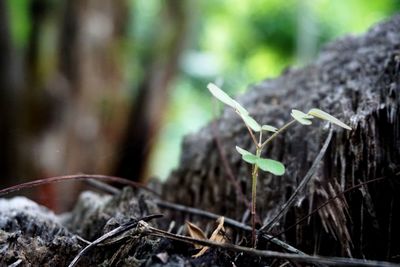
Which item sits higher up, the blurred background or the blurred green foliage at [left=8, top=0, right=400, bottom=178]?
the blurred green foliage at [left=8, top=0, right=400, bottom=178]

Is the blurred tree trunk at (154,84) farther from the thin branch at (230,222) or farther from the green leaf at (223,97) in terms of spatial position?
the green leaf at (223,97)

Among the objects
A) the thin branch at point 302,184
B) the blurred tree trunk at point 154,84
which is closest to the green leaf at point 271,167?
the thin branch at point 302,184

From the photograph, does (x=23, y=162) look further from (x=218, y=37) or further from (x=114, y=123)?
(x=218, y=37)

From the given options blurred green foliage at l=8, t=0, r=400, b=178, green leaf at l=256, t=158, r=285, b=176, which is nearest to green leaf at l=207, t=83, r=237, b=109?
green leaf at l=256, t=158, r=285, b=176

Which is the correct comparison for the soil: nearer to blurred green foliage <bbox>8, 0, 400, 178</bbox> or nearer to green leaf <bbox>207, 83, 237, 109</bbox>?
green leaf <bbox>207, 83, 237, 109</bbox>

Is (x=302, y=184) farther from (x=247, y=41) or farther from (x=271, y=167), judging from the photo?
(x=247, y=41)

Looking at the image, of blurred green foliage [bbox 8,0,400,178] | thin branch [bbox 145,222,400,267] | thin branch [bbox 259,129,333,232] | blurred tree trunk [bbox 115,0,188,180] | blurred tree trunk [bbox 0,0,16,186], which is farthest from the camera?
blurred green foliage [bbox 8,0,400,178]

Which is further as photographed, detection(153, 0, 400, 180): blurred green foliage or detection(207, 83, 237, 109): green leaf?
detection(153, 0, 400, 180): blurred green foliage
